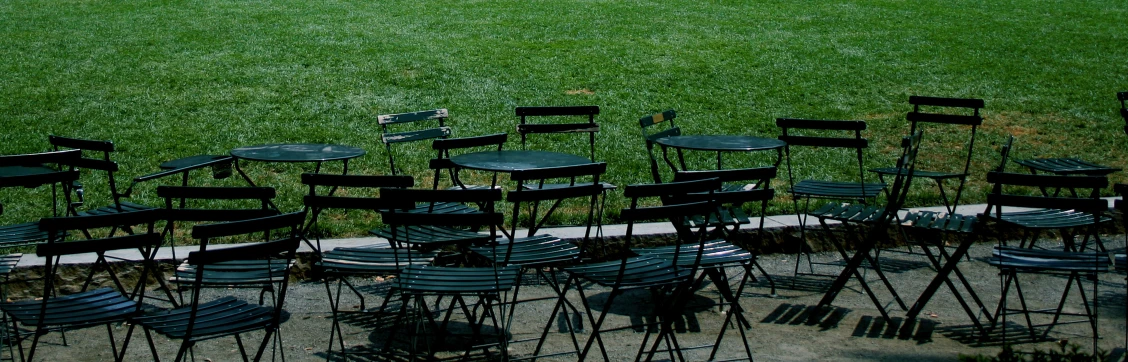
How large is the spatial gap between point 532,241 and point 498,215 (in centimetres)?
77

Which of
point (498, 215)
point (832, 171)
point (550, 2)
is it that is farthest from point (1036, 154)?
point (550, 2)

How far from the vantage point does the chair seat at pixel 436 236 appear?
6.35 meters

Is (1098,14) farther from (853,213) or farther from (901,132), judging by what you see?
(853,213)

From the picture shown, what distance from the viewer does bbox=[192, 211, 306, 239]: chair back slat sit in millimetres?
4477

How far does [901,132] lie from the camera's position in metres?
12.8

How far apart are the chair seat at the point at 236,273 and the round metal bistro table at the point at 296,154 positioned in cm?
126

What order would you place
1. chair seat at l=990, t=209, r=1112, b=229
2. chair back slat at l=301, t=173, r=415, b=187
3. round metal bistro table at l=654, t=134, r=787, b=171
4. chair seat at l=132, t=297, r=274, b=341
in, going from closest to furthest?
chair seat at l=132, t=297, r=274, b=341 → chair back slat at l=301, t=173, r=415, b=187 → chair seat at l=990, t=209, r=1112, b=229 → round metal bistro table at l=654, t=134, r=787, b=171

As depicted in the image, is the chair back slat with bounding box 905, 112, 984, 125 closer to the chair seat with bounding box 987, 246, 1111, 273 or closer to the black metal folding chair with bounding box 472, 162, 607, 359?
the chair seat with bounding box 987, 246, 1111, 273

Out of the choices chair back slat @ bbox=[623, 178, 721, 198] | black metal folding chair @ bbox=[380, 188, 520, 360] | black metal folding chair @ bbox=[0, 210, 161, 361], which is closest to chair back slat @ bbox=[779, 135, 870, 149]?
chair back slat @ bbox=[623, 178, 721, 198]

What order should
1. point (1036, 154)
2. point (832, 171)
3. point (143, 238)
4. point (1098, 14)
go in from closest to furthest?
1. point (143, 238)
2. point (832, 171)
3. point (1036, 154)
4. point (1098, 14)

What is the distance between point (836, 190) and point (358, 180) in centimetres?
358

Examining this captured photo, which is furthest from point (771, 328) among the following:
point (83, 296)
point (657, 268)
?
point (83, 296)

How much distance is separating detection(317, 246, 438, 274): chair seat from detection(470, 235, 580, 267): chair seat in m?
0.34

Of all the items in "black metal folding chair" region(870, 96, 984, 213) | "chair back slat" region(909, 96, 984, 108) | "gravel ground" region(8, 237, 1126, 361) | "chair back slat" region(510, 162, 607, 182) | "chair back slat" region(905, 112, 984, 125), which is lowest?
"gravel ground" region(8, 237, 1126, 361)
